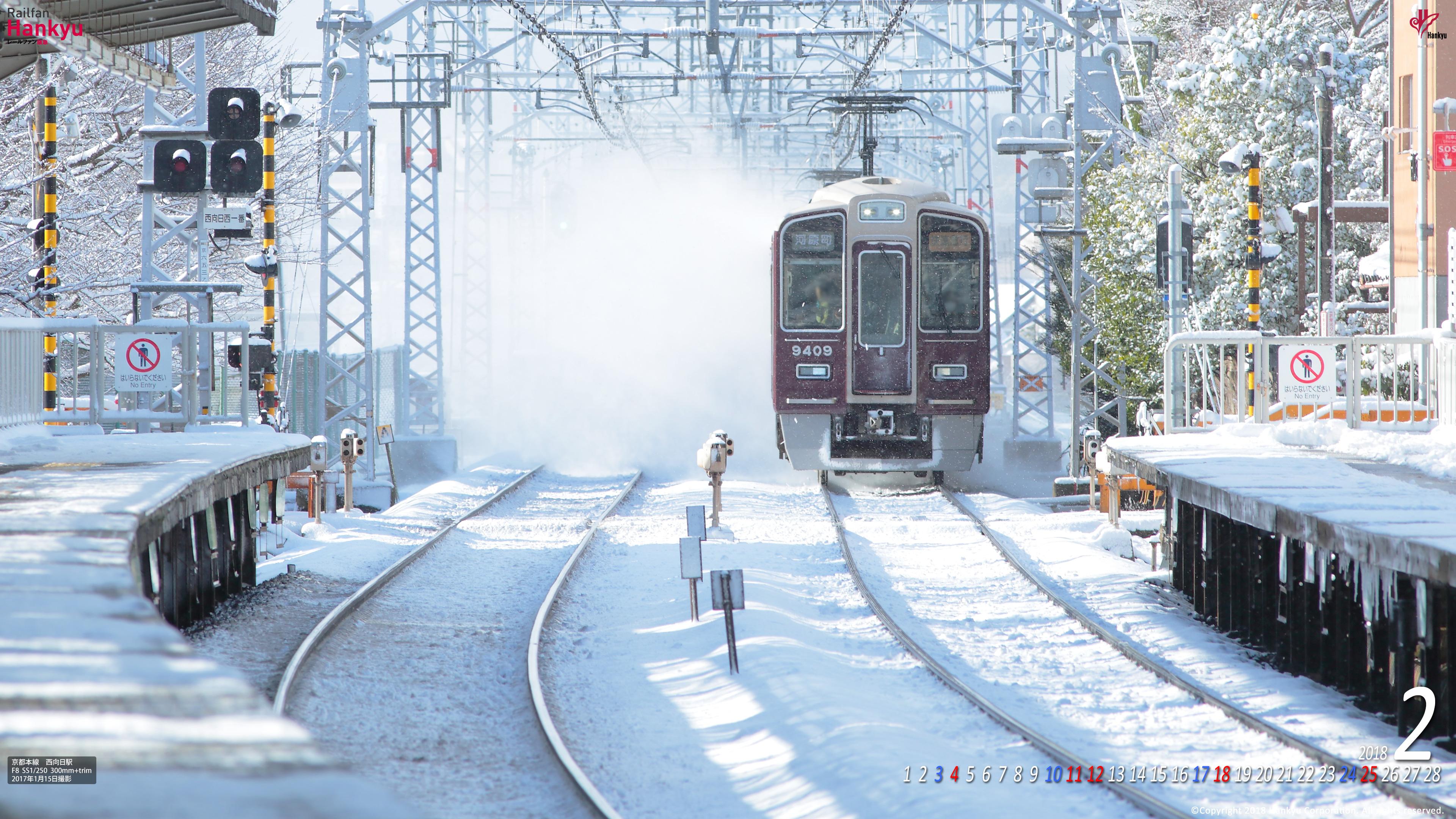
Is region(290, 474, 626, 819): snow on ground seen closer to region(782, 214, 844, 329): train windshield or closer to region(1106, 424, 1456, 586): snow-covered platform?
region(1106, 424, 1456, 586): snow-covered platform

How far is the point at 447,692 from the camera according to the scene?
23.9 ft

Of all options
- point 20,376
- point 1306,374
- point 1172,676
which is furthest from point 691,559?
point 1306,374

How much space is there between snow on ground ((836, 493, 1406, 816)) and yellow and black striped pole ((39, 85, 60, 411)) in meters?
7.17

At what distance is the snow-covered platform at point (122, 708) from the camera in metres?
2.52

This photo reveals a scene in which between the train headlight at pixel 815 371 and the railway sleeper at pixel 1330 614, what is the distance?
5948mm

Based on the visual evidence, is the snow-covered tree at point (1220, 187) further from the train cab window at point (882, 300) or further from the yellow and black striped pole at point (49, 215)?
the yellow and black striped pole at point (49, 215)

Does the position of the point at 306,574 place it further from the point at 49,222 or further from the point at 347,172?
the point at 347,172

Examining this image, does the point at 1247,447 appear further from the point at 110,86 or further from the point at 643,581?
the point at 110,86

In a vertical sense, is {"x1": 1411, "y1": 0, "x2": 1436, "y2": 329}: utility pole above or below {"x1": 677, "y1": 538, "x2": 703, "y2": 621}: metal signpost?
above

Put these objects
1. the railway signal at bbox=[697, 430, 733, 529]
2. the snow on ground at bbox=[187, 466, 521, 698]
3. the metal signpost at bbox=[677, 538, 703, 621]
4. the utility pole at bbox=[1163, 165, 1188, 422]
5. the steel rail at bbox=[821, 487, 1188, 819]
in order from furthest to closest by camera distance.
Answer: the utility pole at bbox=[1163, 165, 1188, 422]
the railway signal at bbox=[697, 430, 733, 529]
the metal signpost at bbox=[677, 538, 703, 621]
the snow on ground at bbox=[187, 466, 521, 698]
the steel rail at bbox=[821, 487, 1188, 819]

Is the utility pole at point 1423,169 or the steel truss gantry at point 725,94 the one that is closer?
the utility pole at point 1423,169

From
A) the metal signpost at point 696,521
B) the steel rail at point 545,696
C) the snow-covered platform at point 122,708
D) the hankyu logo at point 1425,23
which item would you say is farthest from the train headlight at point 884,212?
the snow-covered platform at point 122,708

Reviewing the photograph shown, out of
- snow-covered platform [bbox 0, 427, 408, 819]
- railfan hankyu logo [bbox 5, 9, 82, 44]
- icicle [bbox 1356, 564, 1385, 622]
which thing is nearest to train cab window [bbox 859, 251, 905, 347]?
railfan hankyu logo [bbox 5, 9, 82, 44]

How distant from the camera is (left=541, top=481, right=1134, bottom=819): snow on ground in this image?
5410 mm
